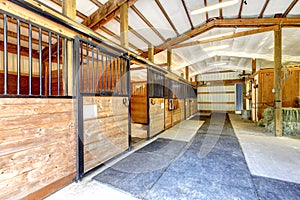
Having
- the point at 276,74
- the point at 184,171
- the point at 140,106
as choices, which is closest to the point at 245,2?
the point at 276,74

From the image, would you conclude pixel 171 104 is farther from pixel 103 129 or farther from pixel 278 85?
pixel 103 129

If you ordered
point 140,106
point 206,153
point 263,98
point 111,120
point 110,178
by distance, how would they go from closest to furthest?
point 110,178
point 111,120
point 206,153
point 140,106
point 263,98

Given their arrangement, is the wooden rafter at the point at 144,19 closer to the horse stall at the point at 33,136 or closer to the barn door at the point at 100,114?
the barn door at the point at 100,114

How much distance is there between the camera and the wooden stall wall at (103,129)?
6.91ft

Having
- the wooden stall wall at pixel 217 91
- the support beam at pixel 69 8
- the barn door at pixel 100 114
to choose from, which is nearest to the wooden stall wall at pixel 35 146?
the barn door at pixel 100 114

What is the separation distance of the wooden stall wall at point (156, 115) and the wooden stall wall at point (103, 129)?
119 centimetres

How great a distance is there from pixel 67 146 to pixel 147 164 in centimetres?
120

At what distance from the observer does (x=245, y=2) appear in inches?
145

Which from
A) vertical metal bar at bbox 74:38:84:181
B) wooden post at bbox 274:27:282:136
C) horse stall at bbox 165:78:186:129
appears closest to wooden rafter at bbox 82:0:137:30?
vertical metal bar at bbox 74:38:84:181

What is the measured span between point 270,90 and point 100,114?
628cm

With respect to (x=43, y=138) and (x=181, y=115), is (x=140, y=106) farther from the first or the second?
(x=181, y=115)

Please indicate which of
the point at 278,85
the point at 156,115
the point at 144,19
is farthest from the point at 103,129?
the point at 278,85

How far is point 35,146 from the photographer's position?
1501 mm

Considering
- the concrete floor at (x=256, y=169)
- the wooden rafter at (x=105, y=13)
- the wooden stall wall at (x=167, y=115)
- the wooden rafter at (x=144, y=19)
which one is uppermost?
the wooden rafter at (x=144, y=19)
